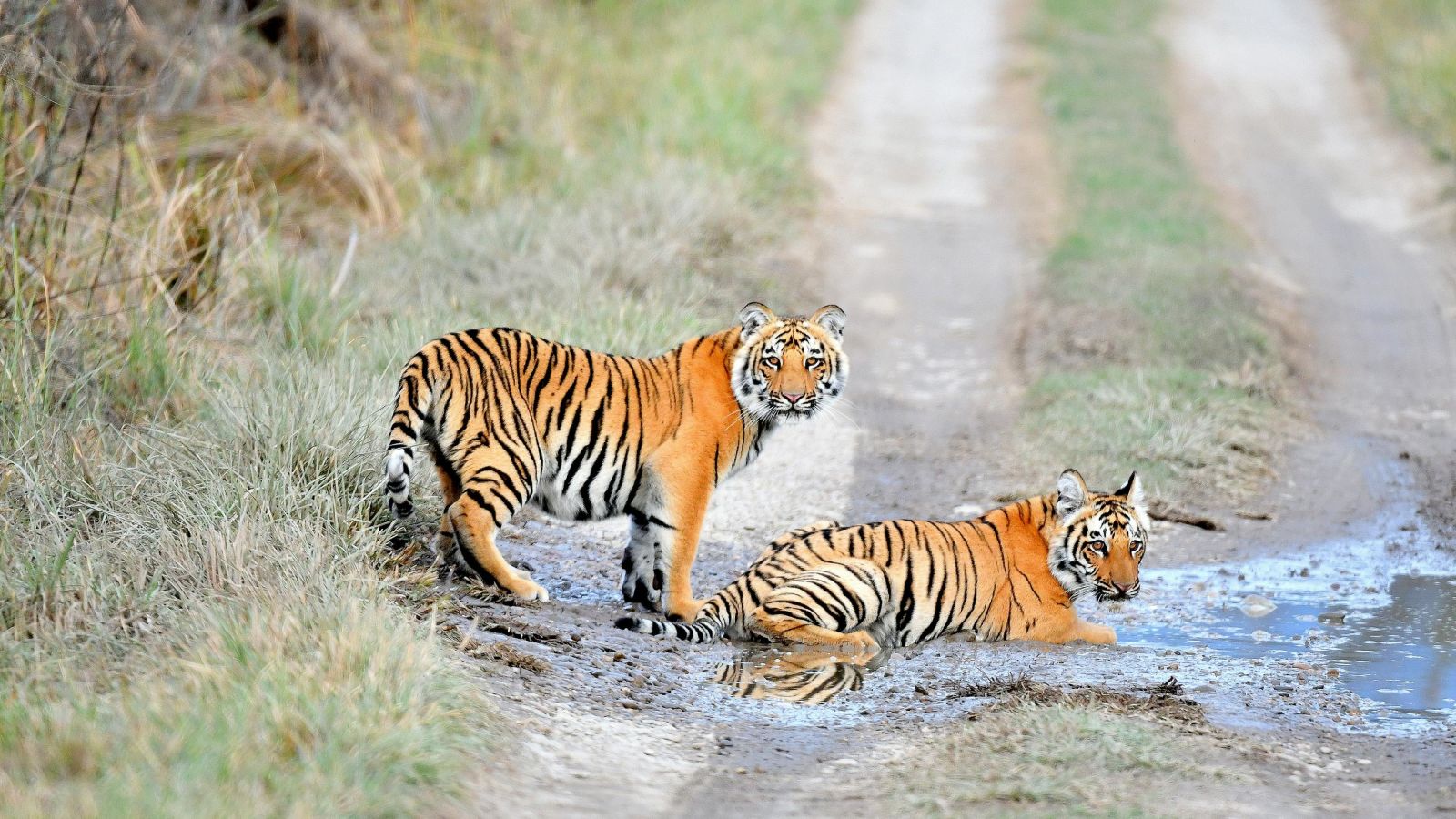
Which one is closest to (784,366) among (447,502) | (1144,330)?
(447,502)

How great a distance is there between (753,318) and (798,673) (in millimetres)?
1609

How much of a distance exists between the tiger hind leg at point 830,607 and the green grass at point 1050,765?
1.16 m

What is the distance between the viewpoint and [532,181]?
1389 cm

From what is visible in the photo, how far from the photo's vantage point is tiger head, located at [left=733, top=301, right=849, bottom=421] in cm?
678

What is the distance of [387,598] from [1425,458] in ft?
23.3

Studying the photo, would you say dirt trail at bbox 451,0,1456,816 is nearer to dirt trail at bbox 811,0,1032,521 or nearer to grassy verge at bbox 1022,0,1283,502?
dirt trail at bbox 811,0,1032,521

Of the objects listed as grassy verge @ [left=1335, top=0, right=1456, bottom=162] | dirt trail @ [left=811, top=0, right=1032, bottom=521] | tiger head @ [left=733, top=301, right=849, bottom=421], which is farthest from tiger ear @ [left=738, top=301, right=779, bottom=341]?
grassy verge @ [left=1335, top=0, right=1456, bottom=162]

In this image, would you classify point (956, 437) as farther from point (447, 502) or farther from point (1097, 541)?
point (447, 502)

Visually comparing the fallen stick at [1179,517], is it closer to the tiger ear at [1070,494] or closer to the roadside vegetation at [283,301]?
the tiger ear at [1070,494]

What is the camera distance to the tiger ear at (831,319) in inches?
275

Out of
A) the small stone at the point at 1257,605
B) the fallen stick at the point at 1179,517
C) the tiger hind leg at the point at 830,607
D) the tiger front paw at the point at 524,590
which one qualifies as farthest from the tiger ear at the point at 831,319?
the fallen stick at the point at 1179,517

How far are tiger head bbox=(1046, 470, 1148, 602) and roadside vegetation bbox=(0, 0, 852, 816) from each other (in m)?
2.81

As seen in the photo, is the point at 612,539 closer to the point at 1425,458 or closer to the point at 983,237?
the point at 1425,458

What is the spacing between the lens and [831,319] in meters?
7.00
